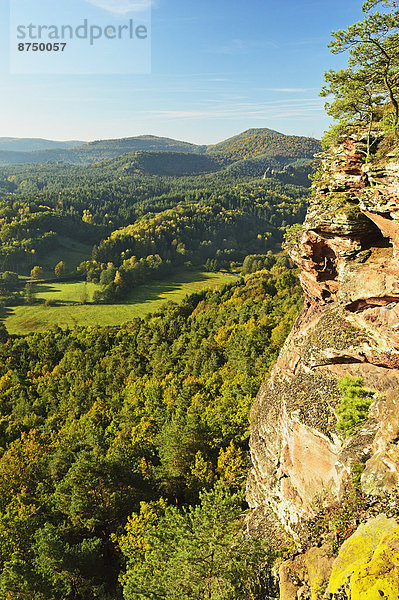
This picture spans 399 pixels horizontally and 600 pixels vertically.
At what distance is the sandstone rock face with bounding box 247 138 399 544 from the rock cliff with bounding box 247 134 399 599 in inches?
2.6

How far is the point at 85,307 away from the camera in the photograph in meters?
131

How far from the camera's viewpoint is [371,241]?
21969 mm

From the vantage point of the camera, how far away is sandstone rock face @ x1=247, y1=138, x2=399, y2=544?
60.0 feet

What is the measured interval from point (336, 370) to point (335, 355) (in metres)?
1.23

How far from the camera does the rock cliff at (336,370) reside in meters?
16.7

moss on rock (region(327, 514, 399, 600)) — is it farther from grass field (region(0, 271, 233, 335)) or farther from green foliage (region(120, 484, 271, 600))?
grass field (region(0, 271, 233, 335))

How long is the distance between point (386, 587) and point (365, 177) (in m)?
20.4

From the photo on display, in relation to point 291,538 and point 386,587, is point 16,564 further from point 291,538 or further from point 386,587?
point 386,587

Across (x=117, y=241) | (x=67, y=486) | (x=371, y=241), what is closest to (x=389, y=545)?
(x=371, y=241)

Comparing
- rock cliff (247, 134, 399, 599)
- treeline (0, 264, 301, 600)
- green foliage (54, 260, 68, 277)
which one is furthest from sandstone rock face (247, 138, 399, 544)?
green foliage (54, 260, 68, 277)

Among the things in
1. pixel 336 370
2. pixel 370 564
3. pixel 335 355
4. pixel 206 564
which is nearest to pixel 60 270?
pixel 336 370

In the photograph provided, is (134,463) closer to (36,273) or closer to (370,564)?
(370,564)

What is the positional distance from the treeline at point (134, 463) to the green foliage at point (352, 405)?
8.26 meters

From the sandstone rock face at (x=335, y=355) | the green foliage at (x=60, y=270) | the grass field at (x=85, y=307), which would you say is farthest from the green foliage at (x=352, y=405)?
the green foliage at (x=60, y=270)
